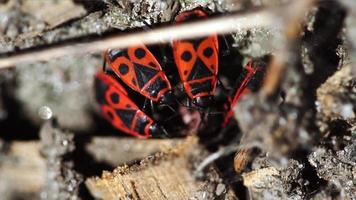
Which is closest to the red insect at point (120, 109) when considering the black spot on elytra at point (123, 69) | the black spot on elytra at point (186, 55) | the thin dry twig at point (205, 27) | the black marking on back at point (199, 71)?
the black spot on elytra at point (123, 69)

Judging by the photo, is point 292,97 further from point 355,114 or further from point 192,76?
point 192,76

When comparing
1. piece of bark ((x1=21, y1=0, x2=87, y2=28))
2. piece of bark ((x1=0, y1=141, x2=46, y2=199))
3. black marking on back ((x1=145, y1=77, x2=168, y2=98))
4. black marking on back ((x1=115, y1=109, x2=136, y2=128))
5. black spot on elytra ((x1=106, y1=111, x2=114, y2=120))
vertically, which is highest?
piece of bark ((x1=21, y1=0, x2=87, y2=28))

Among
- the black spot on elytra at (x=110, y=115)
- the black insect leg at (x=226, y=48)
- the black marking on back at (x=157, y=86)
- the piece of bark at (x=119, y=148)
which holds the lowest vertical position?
the piece of bark at (x=119, y=148)

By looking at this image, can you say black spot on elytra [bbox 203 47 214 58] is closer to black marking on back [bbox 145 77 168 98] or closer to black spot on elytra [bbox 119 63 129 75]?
black marking on back [bbox 145 77 168 98]

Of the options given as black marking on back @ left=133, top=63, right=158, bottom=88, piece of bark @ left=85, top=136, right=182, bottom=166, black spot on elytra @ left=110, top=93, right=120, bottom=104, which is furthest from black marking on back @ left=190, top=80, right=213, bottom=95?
black spot on elytra @ left=110, top=93, right=120, bottom=104

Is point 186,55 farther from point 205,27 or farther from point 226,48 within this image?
point 205,27

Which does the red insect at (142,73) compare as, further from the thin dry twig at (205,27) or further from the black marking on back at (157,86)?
the thin dry twig at (205,27)
